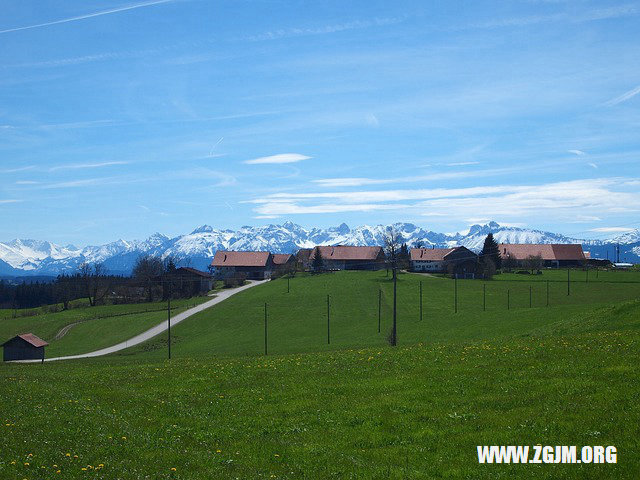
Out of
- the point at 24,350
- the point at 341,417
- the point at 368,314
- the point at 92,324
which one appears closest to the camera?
the point at 341,417

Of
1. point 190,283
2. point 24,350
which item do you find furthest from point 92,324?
point 190,283

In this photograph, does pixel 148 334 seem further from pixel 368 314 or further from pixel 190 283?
pixel 190 283

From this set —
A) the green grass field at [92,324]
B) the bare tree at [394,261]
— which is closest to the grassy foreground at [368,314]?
the bare tree at [394,261]

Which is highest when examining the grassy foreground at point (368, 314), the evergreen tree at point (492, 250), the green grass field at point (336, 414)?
the evergreen tree at point (492, 250)

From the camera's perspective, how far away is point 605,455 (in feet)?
45.9

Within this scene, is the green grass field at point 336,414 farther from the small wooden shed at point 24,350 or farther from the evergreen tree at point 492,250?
the evergreen tree at point 492,250

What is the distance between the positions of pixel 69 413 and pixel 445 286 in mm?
123128

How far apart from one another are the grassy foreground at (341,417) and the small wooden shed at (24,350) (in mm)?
69280

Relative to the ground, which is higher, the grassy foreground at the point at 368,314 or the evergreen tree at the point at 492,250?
the evergreen tree at the point at 492,250

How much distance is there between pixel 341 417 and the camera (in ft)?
64.1

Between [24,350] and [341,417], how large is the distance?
86833 mm

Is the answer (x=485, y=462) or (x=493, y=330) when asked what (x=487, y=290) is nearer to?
(x=493, y=330)

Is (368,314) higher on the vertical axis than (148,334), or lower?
higher

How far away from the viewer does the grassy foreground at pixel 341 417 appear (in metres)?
14.8
